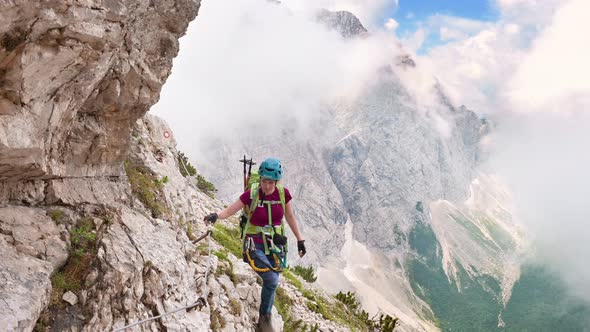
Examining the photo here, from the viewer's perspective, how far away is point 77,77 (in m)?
7.00

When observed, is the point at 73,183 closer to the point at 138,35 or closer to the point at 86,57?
the point at 86,57

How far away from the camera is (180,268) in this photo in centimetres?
954

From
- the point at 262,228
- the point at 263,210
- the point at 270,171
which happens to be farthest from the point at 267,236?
the point at 270,171

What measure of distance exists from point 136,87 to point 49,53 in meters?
3.57

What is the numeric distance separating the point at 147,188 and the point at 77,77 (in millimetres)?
4991

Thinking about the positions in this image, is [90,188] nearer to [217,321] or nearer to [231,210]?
[231,210]

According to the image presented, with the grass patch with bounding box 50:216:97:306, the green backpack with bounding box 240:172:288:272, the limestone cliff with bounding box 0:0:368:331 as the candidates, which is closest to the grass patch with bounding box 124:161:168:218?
the limestone cliff with bounding box 0:0:368:331

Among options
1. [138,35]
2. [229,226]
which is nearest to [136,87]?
[138,35]

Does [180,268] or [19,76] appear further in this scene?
[180,268]

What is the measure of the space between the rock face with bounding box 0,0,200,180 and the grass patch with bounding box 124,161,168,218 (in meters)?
1.08

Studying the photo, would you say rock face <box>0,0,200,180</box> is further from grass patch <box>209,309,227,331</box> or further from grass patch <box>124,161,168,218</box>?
grass patch <box>209,309,227,331</box>

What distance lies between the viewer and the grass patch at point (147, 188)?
11.0 metres

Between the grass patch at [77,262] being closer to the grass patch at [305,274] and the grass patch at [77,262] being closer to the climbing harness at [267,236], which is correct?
the climbing harness at [267,236]

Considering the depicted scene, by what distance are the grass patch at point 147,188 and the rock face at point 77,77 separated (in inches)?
42.4
